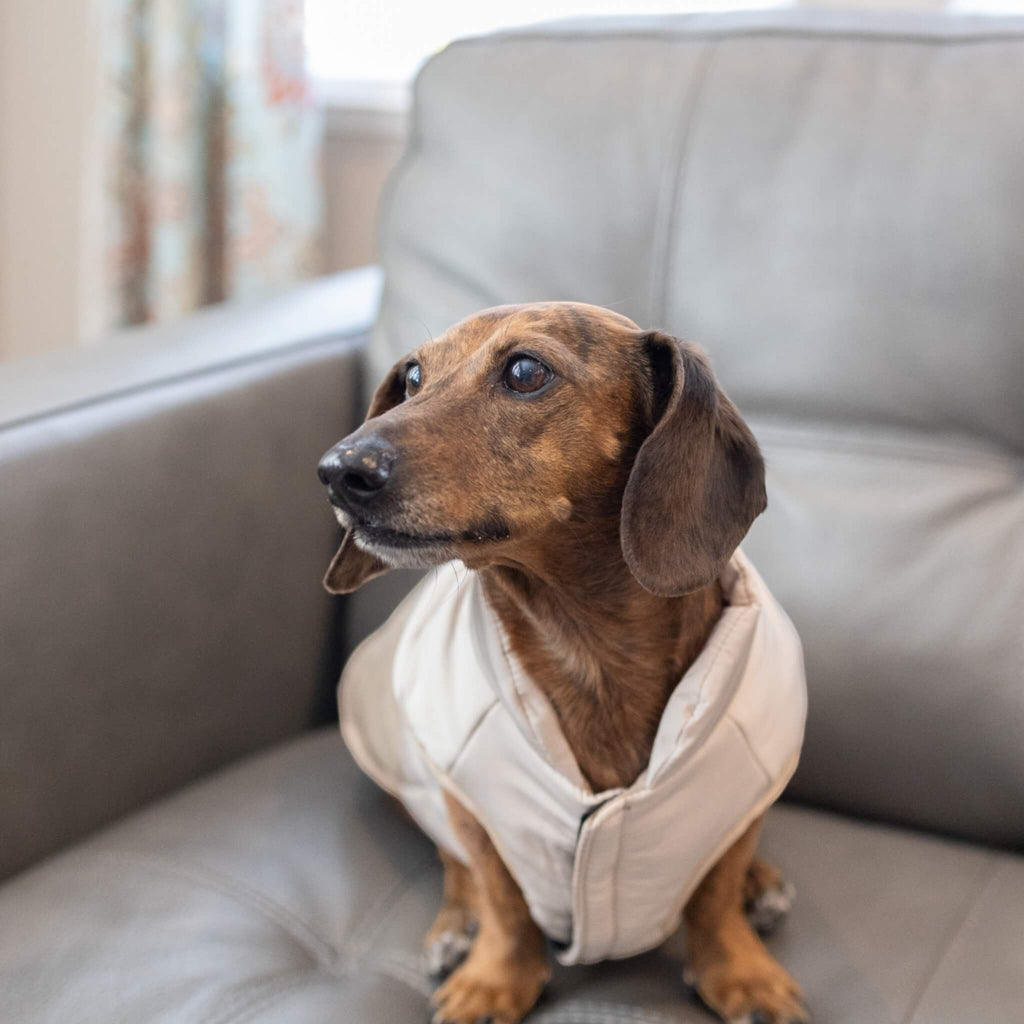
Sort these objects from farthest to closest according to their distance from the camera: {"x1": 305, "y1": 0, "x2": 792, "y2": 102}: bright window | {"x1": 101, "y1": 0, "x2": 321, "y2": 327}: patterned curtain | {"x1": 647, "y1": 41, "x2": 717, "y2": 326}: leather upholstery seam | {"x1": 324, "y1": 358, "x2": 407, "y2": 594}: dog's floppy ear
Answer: {"x1": 305, "y1": 0, "x2": 792, "y2": 102}: bright window → {"x1": 101, "y1": 0, "x2": 321, "y2": 327}: patterned curtain → {"x1": 647, "y1": 41, "x2": 717, "y2": 326}: leather upholstery seam → {"x1": 324, "y1": 358, "x2": 407, "y2": 594}: dog's floppy ear

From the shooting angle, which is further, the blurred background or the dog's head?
the blurred background

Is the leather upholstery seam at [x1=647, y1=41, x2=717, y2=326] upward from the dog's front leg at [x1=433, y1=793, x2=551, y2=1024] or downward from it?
upward

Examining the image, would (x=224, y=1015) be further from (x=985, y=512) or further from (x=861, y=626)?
(x=985, y=512)

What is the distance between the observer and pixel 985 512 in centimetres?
123

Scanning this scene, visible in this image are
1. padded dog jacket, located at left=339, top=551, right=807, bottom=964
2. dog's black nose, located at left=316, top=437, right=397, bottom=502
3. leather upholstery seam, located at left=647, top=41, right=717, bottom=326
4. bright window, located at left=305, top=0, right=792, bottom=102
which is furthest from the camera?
bright window, located at left=305, top=0, right=792, bottom=102

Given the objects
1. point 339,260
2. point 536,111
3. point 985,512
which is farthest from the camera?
point 339,260

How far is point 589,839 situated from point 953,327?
0.68 m

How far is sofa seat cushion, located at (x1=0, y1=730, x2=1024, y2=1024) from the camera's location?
37.8 inches

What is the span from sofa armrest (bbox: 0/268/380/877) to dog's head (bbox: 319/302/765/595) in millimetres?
406

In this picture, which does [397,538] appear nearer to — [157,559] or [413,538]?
[413,538]

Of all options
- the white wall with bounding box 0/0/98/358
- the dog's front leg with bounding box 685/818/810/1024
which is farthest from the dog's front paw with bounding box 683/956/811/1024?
the white wall with bounding box 0/0/98/358

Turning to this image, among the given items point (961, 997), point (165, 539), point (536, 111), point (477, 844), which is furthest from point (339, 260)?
point (961, 997)

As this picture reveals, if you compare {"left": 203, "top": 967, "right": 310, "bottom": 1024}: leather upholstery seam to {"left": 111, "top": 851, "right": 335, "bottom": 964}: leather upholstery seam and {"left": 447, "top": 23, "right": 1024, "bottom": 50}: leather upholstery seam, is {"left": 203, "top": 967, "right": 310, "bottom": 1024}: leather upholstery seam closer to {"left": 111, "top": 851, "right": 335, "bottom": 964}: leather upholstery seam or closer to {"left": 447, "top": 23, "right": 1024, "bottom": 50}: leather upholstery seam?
{"left": 111, "top": 851, "right": 335, "bottom": 964}: leather upholstery seam

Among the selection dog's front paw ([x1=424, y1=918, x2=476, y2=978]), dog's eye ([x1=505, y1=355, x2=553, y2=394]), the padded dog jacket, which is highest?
dog's eye ([x1=505, y1=355, x2=553, y2=394])
